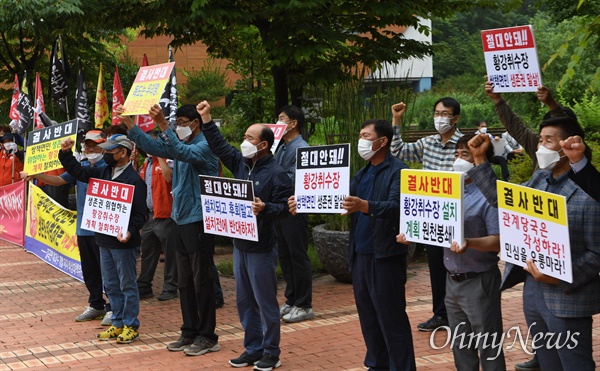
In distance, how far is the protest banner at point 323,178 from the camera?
686cm

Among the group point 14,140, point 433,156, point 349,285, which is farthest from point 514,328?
point 14,140

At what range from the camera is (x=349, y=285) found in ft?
36.2

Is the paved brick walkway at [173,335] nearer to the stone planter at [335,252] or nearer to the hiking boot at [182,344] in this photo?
the hiking boot at [182,344]

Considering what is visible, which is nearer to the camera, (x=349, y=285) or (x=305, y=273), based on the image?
(x=305, y=273)

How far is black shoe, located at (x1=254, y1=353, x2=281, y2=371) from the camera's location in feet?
24.5

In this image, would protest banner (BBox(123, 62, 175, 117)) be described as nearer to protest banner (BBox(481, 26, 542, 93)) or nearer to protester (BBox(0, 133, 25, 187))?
protest banner (BBox(481, 26, 542, 93))

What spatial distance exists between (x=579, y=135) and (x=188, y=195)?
401cm

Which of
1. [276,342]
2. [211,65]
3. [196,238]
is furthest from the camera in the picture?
[211,65]

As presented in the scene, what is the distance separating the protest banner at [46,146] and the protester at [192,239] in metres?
1.90

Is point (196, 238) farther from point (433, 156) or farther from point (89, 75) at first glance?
point (89, 75)

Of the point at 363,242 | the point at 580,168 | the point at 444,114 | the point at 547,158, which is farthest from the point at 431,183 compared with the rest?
the point at 444,114

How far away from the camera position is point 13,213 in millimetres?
13117

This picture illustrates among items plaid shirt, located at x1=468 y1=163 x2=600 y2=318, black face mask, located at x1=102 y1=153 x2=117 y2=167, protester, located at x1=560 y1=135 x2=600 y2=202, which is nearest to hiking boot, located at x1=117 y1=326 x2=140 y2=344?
black face mask, located at x1=102 y1=153 x2=117 y2=167

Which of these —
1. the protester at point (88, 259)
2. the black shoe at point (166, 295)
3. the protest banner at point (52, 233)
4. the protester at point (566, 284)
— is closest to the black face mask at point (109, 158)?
the protester at point (88, 259)
